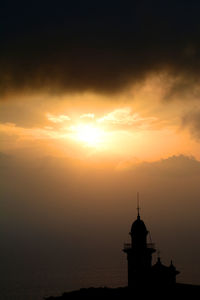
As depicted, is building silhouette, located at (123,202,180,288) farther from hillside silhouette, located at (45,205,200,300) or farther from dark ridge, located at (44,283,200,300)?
dark ridge, located at (44,283,200,300)

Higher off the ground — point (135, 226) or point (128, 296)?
point (135, 226)

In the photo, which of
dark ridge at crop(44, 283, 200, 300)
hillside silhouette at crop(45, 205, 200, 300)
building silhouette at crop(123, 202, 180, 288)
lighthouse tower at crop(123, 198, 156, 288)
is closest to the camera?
dark ridge at crop(44, 283, 200, 300)

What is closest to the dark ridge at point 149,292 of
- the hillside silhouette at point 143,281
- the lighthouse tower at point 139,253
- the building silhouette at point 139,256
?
the hillside silhouette at point 143,281

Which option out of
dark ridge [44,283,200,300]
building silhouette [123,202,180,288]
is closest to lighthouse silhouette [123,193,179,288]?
building silhouette [123,202,180,288]

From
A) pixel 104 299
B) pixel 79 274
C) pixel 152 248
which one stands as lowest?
pixel 79 274

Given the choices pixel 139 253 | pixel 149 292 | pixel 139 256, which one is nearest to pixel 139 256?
pixel 139 256

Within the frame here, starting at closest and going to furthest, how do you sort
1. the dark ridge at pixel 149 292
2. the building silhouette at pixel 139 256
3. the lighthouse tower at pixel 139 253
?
the dark ridge at pixel 149 292, the building silhouette at pixel 139 256, the lighthouse tower at pixel 139 253

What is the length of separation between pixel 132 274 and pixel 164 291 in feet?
14.3

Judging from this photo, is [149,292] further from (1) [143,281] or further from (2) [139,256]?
(2) [139,256]

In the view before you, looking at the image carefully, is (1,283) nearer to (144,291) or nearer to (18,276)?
(18,276)

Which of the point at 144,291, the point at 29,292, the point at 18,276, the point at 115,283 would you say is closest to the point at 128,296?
the point at 144,291

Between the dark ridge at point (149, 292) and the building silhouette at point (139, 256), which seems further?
the building silhouette at point (139, 256)

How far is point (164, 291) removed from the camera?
115 feet

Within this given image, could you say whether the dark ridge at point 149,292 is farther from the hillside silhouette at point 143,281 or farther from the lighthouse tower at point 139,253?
the lighthouse tower at point 139,253
